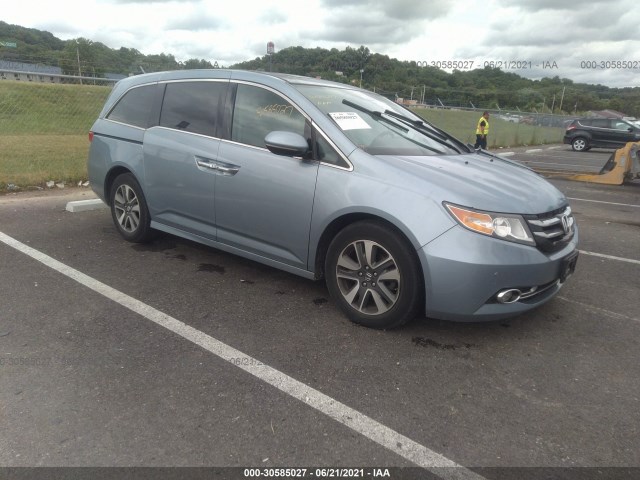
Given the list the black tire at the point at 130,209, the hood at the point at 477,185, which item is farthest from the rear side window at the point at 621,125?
the black tire at the point at 130,209

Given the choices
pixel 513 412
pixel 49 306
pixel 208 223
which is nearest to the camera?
pixel 513 412

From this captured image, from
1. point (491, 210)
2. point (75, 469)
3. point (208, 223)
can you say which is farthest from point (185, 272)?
point (491, 210)

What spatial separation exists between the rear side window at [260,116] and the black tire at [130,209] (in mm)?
1392

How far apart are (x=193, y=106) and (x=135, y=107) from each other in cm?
91

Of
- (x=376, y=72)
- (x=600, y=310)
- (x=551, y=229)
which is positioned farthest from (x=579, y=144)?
(x=551, y=229)

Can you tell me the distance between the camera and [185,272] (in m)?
4.35

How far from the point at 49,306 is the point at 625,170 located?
11.9m

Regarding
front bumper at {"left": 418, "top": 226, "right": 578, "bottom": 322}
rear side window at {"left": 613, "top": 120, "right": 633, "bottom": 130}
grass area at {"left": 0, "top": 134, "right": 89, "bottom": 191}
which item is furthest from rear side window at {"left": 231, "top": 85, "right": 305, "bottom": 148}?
rear side window at {"left": 613, "top": 120, "right": 633, "bottom": 130}

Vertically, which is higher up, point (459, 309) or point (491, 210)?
point (491, 210)

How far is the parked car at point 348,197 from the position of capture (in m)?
3.01

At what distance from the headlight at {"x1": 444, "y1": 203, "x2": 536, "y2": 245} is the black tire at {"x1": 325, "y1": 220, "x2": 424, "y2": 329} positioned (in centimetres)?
37

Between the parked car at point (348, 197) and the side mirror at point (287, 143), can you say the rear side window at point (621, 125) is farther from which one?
the side mirror at point (287, 143)

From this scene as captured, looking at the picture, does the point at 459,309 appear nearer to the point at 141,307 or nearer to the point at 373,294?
the point at 373,294

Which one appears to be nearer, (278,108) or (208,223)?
(278,108)
